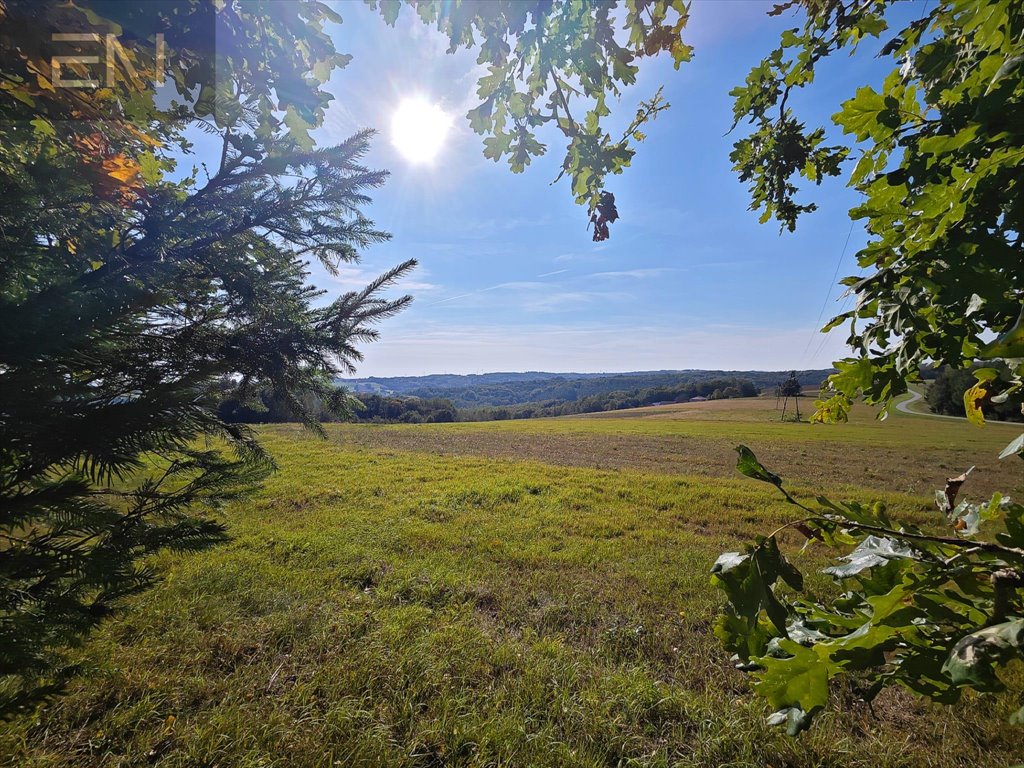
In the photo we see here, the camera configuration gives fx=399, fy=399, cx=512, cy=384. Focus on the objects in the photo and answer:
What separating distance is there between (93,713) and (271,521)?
6058 millimetres

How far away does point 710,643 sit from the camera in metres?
4.61

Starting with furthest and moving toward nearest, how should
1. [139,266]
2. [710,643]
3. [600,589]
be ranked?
[600,589], [710,643], [139,266]

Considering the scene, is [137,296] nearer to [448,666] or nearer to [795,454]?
[448,666]

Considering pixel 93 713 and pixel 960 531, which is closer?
pixel 960 531

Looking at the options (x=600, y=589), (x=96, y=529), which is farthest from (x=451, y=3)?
(x=600, y=589)

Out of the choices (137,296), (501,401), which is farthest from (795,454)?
(501,401)

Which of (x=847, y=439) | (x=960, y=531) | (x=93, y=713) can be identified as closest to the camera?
(x=960, y=531)

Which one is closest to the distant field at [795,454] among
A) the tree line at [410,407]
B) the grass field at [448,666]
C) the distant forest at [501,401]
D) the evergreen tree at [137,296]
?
the distant forest at [501,401]

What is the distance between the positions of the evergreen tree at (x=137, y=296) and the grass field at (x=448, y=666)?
0.99 meters

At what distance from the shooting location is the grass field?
314 cm

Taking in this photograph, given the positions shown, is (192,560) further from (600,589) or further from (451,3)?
(451,3)

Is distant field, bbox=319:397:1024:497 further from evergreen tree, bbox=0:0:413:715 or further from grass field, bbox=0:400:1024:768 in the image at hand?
evergreen tree, bbox=0:0:413:715

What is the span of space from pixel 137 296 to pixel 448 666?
13.5ft

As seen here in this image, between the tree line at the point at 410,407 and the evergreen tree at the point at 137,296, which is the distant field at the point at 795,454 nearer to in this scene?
the tree line at the point at 410,407
